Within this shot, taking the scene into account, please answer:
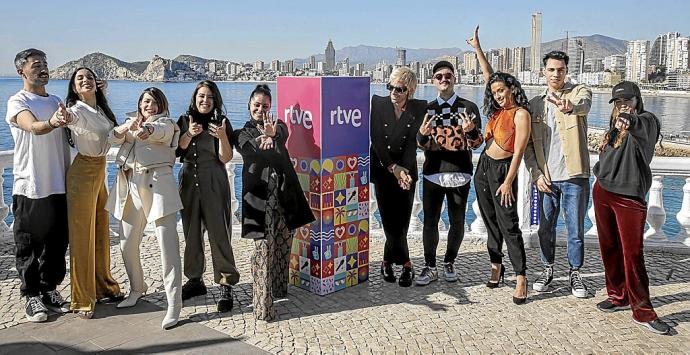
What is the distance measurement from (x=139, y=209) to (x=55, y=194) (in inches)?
24.1

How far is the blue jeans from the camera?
16.5 feet

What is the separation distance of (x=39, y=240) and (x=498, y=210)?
3423mm

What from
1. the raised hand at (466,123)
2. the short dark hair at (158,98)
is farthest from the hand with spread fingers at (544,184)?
the short dark hair at (158,98)

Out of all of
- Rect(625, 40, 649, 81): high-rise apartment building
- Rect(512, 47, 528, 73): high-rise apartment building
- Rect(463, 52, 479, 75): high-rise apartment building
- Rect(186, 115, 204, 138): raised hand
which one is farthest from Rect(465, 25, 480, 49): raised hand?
Rect(625, 40, 649, 81): high-rise apartment building

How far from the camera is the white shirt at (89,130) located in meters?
4.38

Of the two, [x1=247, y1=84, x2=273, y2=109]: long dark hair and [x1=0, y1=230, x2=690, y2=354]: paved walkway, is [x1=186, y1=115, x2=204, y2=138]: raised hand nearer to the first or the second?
[x1=247, y1=84, x2=273, y2=109]: long dark hair

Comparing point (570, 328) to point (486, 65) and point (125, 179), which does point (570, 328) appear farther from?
point (125, 179)

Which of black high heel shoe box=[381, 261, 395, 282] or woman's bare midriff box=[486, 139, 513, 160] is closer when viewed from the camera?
woman's bare midriff box=[486, 139, 513, 160]

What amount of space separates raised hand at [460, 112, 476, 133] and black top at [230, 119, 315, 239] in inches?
55.7

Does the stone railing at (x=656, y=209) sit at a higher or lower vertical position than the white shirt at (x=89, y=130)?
lower

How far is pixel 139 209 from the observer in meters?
4.51

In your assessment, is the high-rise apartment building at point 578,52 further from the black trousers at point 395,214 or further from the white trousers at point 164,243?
the white trousers at point 164,243

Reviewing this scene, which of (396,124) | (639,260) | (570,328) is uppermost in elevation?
(396,124)

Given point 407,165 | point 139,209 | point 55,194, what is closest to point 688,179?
point 407,165
